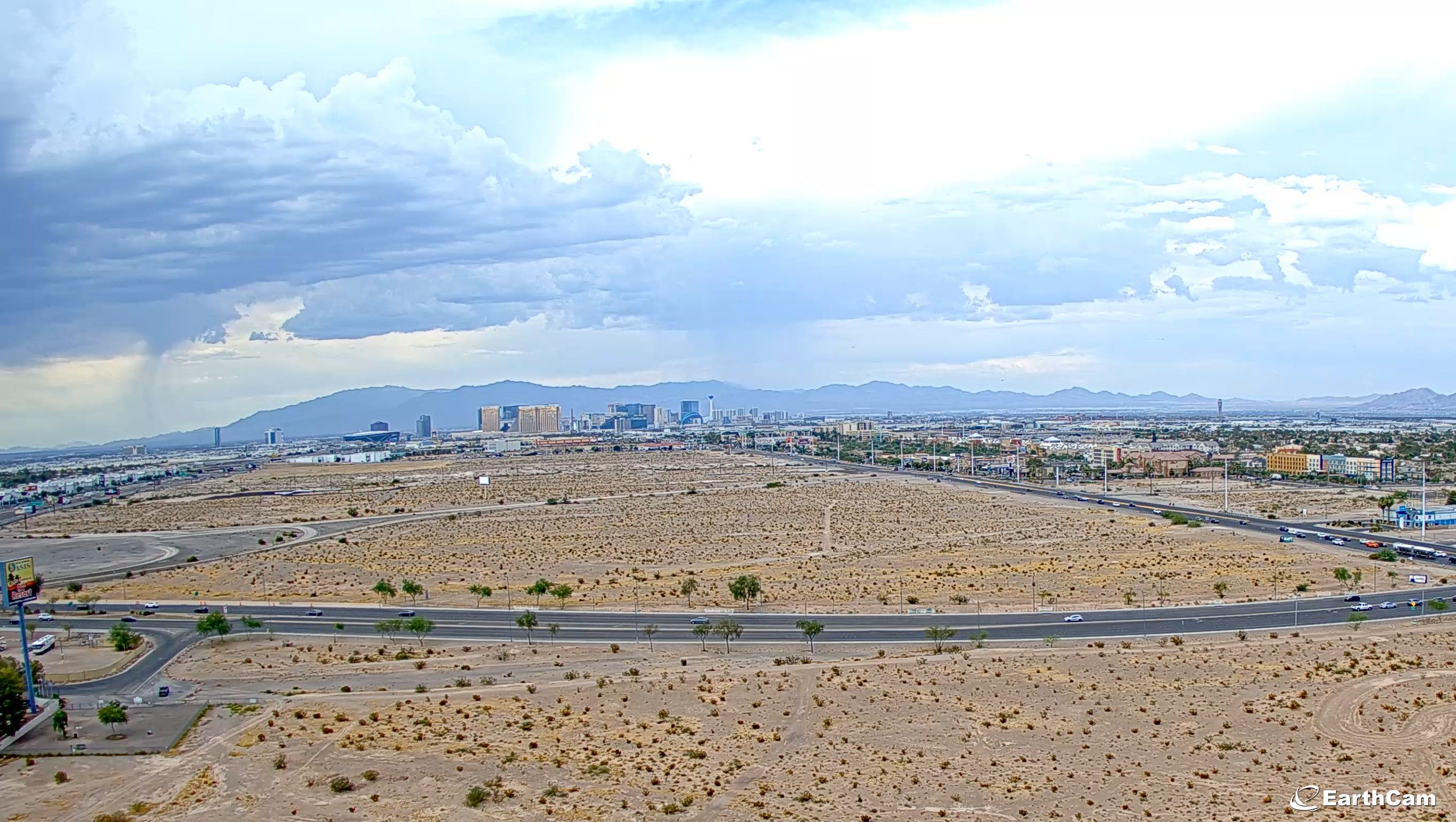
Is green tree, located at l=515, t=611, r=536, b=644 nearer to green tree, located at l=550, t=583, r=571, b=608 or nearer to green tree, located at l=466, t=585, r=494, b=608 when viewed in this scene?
green tree, located at l=550, t=583, r=571, b=608

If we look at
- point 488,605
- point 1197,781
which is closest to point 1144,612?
point 1197,781

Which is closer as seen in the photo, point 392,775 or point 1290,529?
point 392,775

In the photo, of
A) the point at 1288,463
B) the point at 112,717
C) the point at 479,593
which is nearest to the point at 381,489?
the point at 479,593

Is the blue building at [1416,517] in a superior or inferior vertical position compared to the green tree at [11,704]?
inferior

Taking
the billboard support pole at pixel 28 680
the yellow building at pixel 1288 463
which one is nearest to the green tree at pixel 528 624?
the billboard support pole at pixel 28 680

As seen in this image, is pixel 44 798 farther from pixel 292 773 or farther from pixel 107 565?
pixel 107 565

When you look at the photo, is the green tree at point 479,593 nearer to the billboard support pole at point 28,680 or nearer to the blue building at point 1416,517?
the billboard support pole at point 28,680
